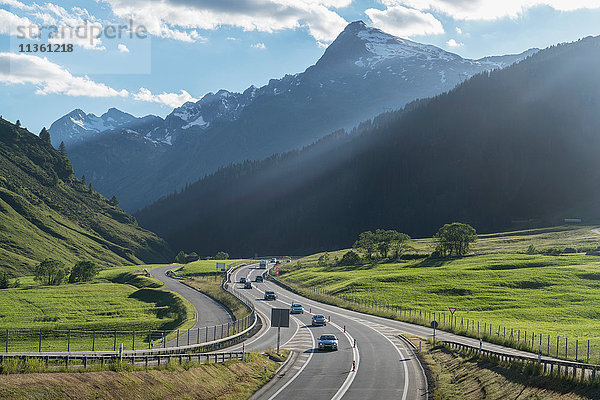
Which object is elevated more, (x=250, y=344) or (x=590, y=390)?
(x=590, y=390)

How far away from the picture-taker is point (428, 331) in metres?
58.0

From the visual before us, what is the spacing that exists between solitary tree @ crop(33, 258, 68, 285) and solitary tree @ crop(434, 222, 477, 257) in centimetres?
9293

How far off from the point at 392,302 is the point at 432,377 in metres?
49.6

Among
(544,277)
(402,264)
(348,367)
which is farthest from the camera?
(402,264)

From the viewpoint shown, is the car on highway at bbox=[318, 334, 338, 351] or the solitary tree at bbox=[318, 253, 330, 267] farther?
the solitary tree at bbox=[318, 253, 330, 267]

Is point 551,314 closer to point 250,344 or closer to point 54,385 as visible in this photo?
point 250,344

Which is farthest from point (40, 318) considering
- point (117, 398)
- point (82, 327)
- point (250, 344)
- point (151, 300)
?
point (117, 398)

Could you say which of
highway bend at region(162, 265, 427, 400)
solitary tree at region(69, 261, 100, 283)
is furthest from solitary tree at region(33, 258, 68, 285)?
highway bend at region(162, 265, 427, 400)

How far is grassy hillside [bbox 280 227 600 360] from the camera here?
210ft

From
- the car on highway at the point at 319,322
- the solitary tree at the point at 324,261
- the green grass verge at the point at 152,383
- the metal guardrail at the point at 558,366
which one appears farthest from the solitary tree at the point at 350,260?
the metal guardrail at the point at 558,366

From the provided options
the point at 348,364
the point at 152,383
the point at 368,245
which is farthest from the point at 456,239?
the point at 152,383

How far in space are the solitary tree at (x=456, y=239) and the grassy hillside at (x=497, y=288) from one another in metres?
4.53

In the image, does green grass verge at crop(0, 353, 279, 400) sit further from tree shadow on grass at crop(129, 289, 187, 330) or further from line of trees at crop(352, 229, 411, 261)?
line of trees at crop(352, 229, 411, 261)

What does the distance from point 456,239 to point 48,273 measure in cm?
9772
